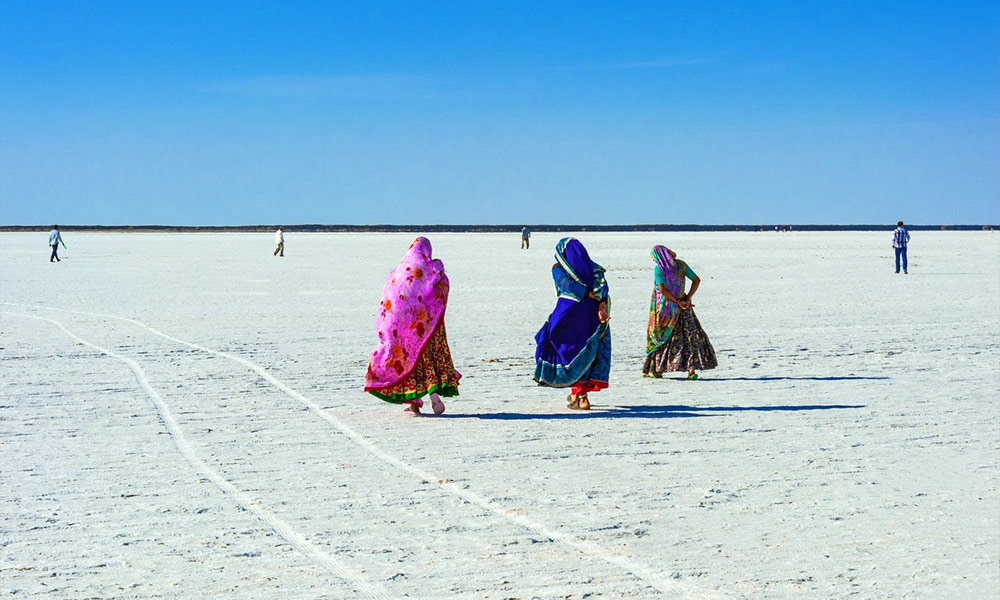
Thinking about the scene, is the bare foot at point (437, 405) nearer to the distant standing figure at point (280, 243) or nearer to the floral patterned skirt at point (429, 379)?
the floral patterned skirt at point (429, 379)

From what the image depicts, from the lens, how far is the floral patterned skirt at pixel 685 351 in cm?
1164

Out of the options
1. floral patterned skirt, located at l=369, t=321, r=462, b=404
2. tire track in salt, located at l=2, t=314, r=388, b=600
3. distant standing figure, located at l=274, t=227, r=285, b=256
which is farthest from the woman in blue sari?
distant standing figure, located at l=274, t=227, r=285, b=256

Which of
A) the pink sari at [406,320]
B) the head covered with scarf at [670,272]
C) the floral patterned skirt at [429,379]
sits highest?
the head covered with scarf at [670,272]

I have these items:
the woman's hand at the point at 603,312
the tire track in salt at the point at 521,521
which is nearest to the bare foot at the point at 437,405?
the tire track in salt at the point at 521,521

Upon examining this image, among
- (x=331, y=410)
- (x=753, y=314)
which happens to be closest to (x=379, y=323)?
(x=331, y=410)

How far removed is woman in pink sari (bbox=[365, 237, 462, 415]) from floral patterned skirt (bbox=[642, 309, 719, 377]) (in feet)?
9.17

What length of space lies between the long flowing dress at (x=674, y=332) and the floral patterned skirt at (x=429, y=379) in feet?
9.01

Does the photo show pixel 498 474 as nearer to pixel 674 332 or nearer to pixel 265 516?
pixel 265 516

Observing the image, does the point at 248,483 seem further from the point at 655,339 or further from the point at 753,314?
the point at 753,314

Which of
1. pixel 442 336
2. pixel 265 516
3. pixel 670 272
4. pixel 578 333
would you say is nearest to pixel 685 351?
pixel 670 272

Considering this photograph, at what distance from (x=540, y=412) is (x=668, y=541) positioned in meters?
4.01

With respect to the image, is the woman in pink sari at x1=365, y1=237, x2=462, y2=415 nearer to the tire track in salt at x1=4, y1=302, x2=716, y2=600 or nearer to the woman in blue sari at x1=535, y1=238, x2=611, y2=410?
the tire track in salt at x1=4, y1=302, x2=716, y2=600

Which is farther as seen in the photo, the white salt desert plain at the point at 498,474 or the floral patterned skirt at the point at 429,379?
the floral patterned skirt at the point at 429,379

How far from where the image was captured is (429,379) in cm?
952
